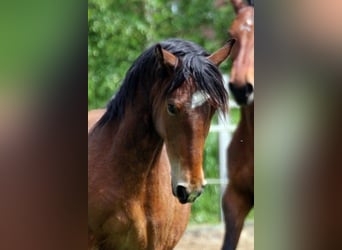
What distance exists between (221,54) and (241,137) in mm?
579

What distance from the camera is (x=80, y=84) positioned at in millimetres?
3393

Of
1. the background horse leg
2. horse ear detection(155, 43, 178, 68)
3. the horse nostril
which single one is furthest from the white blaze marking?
the background horse leg

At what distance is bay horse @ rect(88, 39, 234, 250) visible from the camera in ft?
10.6

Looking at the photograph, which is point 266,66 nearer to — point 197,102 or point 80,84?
point 197,102

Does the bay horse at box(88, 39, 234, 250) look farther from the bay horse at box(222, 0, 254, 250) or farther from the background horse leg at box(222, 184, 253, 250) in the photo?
the background horse leg at box(222, 184, 253, 250)

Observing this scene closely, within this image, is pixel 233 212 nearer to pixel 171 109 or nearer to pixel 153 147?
pixel 153 147

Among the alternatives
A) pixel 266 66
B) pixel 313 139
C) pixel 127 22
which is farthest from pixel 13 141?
pixel 313 139

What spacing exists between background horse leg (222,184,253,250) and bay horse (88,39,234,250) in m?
0.28

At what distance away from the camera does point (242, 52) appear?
338cm

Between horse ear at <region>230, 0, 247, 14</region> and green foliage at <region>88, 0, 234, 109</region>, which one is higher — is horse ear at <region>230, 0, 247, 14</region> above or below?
above

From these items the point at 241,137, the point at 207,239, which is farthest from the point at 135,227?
the point at 241,137

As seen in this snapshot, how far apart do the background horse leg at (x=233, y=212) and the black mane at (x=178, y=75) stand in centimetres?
61

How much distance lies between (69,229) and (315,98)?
1932mm

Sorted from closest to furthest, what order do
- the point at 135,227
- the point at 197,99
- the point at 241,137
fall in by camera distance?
the point at 197,99 < the point at 135,227 < the point at 241,137
